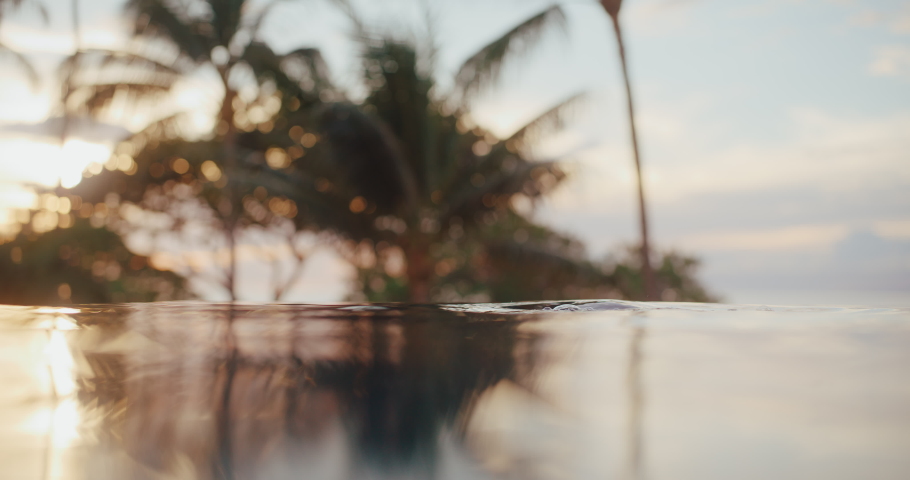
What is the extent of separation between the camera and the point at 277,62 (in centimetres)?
847

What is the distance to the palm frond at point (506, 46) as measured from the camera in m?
6.75

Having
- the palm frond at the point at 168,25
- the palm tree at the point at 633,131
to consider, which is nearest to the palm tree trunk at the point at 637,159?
the palm tree at the point at 633,131

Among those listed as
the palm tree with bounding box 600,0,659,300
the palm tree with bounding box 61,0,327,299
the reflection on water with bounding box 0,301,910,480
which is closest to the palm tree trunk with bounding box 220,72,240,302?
the palm tree with bounding box 61,0,327,299

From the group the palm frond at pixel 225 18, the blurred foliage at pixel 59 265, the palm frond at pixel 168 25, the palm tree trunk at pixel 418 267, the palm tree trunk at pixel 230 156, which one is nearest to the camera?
the palm tree trunk at pixel 418 267

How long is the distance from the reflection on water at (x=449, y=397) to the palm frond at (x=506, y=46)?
20.3 feet

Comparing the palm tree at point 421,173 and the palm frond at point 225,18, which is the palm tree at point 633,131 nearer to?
the palm tree at point 421,173

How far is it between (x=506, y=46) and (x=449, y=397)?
21.4 ft

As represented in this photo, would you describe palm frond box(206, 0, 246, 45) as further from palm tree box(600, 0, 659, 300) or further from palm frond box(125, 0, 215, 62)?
palm tree box(600, 0, 659, 300)

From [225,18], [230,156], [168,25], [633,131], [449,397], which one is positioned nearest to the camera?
[449,397]

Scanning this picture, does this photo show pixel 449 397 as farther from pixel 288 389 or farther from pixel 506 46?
pixel 506 46

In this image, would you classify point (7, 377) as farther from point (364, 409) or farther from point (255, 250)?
point (255, 250)

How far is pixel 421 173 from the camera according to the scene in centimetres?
683

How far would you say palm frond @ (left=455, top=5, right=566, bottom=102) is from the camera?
22.1 feet

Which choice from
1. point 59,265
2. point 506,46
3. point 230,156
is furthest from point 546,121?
point 59,265
